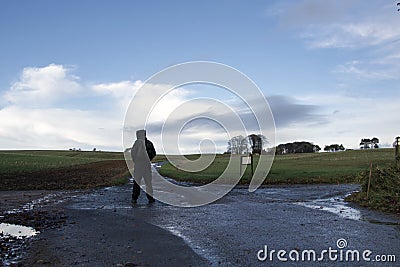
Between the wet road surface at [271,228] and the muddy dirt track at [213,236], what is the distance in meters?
0.02

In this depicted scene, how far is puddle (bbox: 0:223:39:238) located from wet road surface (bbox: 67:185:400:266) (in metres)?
2.64

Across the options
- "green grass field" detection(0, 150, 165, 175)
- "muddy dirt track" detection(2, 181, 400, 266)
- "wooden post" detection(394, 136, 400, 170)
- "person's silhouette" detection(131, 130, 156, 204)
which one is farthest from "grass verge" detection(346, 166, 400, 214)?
"green grass field" detection(0, 150, 165, 175)

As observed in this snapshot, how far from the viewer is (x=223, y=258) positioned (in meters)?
7.14

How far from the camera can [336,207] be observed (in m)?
14.4

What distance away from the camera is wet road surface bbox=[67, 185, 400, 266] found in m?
7.32

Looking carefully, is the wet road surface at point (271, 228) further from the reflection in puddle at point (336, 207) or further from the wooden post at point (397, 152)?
the wooden post at point (397, 152)

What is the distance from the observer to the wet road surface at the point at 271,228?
24.0 feet

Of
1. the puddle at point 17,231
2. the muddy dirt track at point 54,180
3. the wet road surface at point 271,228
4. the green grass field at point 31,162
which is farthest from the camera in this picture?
the green grass field at point 31,162

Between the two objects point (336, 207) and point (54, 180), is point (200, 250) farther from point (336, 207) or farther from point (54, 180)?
point (54, 180)

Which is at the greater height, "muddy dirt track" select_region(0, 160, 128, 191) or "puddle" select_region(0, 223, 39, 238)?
"muddy dirt track" select_region(0, 160, 128, 191)

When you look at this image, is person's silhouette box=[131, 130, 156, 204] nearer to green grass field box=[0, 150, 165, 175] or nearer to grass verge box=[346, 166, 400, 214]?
grass verge box=[346, 166, 400, 214]

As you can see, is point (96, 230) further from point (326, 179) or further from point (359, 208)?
point (326, 179)

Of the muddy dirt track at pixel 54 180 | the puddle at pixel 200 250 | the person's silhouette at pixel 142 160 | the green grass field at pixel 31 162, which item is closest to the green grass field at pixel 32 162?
the green grass field at pixel 31 162

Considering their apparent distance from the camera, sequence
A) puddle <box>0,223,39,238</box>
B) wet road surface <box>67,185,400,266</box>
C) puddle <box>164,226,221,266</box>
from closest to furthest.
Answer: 1. puddle <box>164,226,221,266</box>
2. wet road surface <box>67,185,400,266</box>
3. puddle <box>0,223,39,238</box>
